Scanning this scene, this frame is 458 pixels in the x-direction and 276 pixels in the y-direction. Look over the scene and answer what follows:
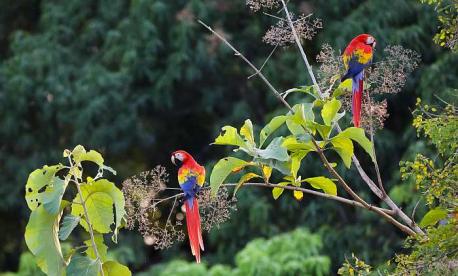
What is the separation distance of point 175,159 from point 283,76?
3.59m

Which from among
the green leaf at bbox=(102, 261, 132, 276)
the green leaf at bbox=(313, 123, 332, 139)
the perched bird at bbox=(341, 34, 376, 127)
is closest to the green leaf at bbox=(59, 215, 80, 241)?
the green leaf at bbox=(102, 261, 132, 276)

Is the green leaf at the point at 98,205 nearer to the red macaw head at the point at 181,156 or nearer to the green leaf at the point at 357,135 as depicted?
the green leaf at the point at 357,135

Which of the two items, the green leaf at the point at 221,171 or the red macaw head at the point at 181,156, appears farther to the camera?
the red macaw head at the point at 181,156

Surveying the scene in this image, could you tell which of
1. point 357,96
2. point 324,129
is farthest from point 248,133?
point 357,96

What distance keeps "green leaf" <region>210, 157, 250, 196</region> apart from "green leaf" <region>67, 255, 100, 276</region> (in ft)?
0.82

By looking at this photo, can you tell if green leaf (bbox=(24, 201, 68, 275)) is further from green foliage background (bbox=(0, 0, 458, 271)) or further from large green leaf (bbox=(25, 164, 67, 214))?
green foliage background (bbox=(0, 0, 458, 271))

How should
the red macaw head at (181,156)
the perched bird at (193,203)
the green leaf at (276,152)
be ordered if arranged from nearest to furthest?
the green leaf at (276,152) < the perched bird at (193,203) < the red macaw head at (181,156)

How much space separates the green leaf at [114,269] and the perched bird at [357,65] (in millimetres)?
526

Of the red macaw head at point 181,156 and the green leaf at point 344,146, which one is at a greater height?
the red macaw head at point 181,156

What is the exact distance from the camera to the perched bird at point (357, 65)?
198 cm

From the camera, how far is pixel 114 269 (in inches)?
72.1

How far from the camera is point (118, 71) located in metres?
6.53

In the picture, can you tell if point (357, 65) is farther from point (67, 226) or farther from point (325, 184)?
point (67, 226)

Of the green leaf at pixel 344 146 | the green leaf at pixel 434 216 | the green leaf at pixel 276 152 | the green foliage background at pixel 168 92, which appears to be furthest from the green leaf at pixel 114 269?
the green foliage background at pixel 168 92
